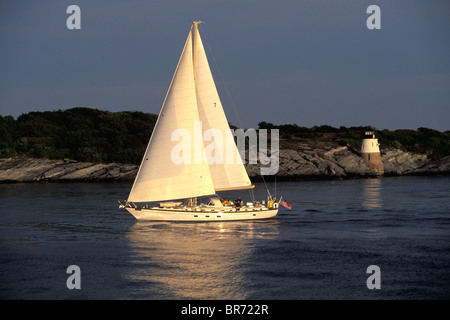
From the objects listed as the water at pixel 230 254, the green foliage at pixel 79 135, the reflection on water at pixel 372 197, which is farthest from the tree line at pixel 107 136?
the water at pixel 230 254

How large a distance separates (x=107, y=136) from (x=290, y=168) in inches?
1669

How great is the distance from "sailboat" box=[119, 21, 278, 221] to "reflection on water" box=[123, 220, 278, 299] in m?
1.08

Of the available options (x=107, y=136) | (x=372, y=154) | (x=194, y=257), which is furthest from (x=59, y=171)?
(x=194, y=257)

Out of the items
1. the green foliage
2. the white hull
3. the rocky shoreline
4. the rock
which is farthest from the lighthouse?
the white hull

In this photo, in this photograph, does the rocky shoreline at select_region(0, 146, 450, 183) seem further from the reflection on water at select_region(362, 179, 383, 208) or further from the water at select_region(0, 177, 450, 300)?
the water at select_region(0, 177, 450, 300)

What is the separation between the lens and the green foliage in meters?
105

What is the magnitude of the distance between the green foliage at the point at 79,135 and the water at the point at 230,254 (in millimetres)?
53545

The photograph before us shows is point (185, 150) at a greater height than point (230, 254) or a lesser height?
greater

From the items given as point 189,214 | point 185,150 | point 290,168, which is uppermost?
point 185,150

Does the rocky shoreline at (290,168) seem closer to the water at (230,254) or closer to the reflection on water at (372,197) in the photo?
the reflection on water at (372,197)

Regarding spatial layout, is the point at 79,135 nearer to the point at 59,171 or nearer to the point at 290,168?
the point at 59,171

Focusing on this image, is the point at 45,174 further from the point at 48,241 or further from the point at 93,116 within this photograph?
the point at 48,241

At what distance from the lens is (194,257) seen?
30938mm

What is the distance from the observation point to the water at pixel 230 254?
2495cm
